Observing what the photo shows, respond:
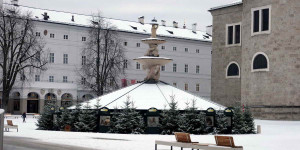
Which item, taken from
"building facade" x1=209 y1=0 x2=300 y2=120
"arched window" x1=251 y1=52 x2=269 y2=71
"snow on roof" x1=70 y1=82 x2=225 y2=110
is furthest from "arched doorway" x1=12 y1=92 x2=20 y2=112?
"snow on roof" x1=70 y1=82 x2=225 y2=110

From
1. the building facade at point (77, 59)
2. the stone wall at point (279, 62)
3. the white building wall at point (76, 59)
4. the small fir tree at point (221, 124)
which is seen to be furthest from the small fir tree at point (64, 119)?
the white building wall at point (76, 59)

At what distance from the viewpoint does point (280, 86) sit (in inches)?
2008

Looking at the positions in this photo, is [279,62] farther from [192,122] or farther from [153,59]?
[192,122]

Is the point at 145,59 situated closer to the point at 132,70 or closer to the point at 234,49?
the point at 234,49

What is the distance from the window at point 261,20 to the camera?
52.0 m

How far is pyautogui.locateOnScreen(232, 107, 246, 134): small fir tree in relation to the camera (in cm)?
3144

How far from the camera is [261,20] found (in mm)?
52562

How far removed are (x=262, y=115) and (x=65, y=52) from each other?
3788 centimetres

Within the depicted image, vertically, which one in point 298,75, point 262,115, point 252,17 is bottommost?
point 262,115

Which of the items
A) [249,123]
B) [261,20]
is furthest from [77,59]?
[249,123]

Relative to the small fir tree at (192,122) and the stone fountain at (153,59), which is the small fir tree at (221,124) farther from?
the stone fountain at (153,59)

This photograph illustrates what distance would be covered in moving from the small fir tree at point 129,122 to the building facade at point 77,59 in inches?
1538

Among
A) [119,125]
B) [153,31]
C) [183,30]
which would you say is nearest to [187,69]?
[183,30]

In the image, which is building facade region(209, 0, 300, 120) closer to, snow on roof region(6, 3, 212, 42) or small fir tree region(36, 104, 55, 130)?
small fir tree region(36, 104, 55, 130)
